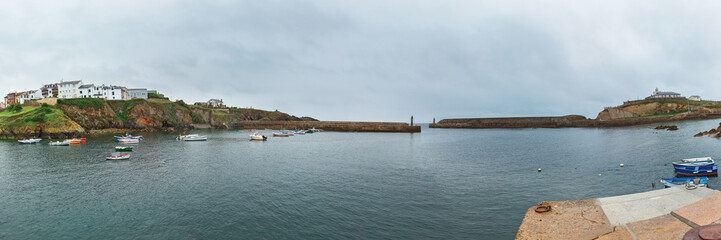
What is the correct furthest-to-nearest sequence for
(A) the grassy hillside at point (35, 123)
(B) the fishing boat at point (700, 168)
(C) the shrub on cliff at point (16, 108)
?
(C) the shrub on cliff at point (16, 108), (A) the grassy hillside at point (35, 123), (B) the fishing boat at point (700, 168)

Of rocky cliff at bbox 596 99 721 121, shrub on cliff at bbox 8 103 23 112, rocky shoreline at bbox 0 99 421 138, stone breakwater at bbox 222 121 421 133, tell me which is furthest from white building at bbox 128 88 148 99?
rocky cliff at bbox 596 99 721 121

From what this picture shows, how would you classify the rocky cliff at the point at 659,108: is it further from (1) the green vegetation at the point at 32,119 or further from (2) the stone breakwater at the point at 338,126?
(1) the green vegetation at the point at 32,119

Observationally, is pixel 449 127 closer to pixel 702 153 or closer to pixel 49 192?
pixel 702 153

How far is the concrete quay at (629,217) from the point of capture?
1216cm

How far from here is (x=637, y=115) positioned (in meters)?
119

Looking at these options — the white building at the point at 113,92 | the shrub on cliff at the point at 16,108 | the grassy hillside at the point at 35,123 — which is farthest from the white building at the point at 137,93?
the grassy hillside at the point at 35,123

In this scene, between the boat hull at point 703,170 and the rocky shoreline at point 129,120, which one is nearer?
the boat hull at point 703,170

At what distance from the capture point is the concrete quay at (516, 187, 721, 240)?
12156mm

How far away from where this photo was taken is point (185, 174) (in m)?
30.5

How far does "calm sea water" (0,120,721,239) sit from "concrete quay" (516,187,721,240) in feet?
5.65

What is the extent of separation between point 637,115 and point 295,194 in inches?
5848

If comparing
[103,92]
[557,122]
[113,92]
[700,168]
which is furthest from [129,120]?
[557,122]

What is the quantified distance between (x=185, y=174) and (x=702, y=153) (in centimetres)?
6121

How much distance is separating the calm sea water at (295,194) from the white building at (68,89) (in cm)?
9201
